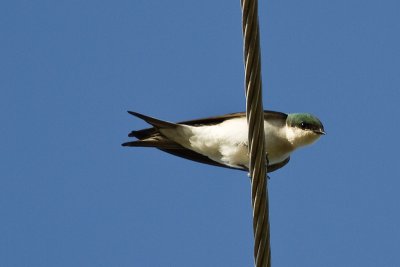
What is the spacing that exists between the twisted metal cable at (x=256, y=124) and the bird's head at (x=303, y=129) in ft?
9.05

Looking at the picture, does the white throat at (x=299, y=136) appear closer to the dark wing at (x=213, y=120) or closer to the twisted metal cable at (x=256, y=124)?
the dark wing at (x=213, y=120)

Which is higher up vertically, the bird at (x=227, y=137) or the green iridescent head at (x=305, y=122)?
the green iridescent head at (x=305, y=122)

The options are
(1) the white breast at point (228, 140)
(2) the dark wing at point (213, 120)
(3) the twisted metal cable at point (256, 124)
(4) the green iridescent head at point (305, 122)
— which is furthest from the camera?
(2) the dark wing at point (213, 120)

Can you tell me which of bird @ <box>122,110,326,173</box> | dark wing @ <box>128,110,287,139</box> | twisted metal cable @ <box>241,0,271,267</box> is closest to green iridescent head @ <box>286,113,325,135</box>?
bird @ <box>122,110,326,173</box>

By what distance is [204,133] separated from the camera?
6.25 metres

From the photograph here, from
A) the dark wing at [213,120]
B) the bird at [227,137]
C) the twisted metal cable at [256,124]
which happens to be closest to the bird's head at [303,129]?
the bird at [227,137]

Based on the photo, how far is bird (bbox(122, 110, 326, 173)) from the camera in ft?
19.7

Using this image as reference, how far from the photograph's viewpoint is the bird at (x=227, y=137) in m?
6.02

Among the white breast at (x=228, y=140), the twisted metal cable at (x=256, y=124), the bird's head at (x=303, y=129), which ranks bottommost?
the twisted metal cable at (x=256, y=124)

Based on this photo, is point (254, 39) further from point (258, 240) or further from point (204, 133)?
point (204, 133)

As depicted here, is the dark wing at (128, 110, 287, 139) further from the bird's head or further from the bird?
the bird's head

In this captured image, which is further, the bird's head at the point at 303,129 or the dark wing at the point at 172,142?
the dark wing at the point at 172,142

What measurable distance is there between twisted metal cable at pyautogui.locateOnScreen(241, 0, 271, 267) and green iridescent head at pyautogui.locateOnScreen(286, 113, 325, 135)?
2804 mm

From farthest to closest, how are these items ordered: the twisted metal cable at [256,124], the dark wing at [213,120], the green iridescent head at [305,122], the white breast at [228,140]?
the dark wing at [213,120] → the green iridescent head at [305,122] → the white breast at [228,140] → the twisted metal cable at [256,124]
